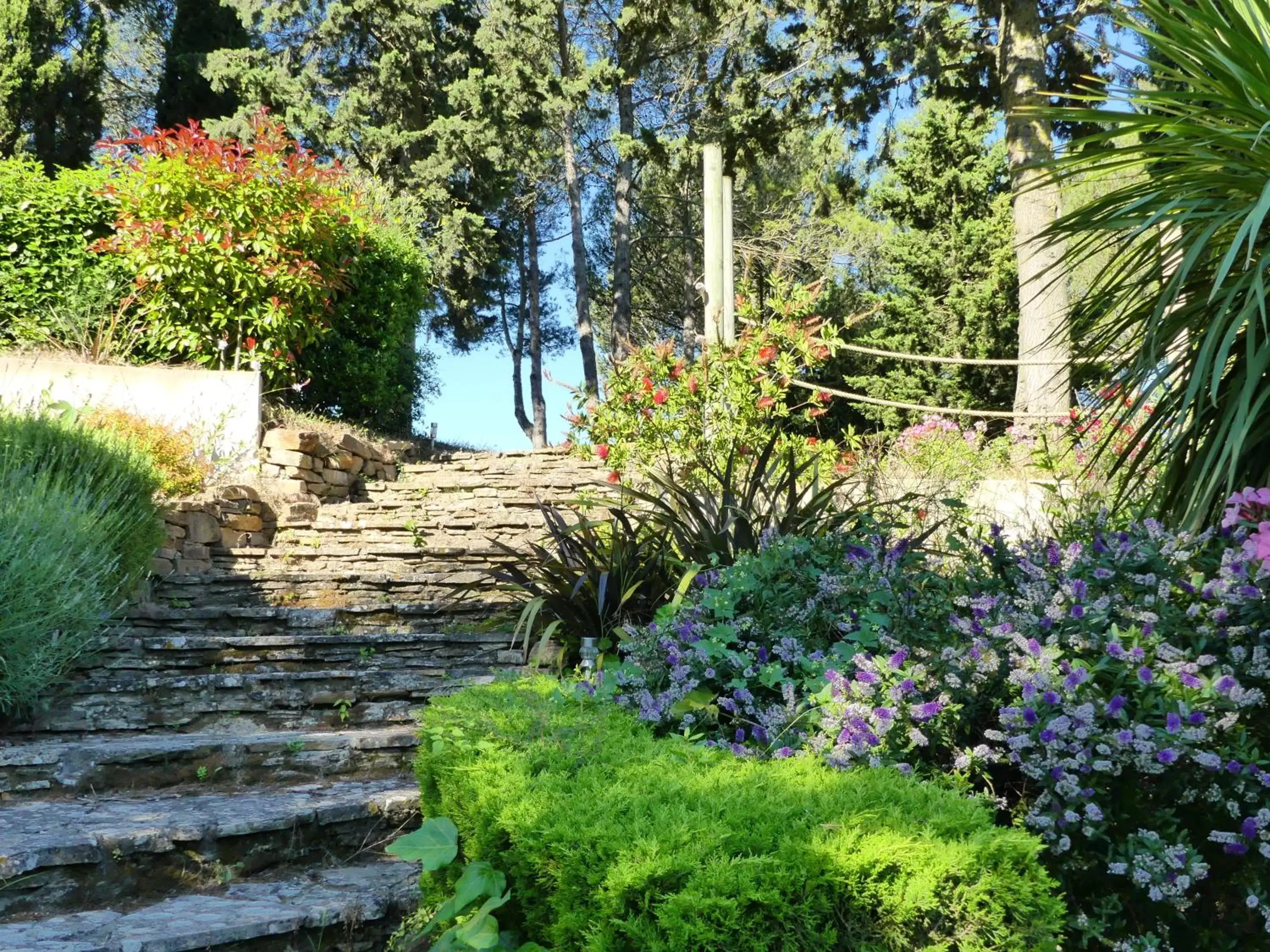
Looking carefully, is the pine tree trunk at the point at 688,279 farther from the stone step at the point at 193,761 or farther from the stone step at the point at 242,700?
the stone step at the point at 193,761

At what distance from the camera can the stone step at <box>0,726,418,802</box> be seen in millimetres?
3461

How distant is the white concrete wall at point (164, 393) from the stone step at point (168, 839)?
5092 mm

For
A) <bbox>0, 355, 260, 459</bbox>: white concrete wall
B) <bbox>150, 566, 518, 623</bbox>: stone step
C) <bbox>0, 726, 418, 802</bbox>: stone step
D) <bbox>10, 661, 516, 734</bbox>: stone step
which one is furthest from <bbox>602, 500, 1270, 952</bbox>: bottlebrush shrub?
<bbox>0, 355, 260, 459</bbox>: white concrete wall

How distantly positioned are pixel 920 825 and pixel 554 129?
1824 centimetres

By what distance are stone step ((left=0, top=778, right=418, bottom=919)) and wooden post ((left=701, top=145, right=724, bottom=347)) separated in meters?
3.98

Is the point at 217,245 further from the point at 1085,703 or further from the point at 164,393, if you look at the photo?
the point at 1085,703

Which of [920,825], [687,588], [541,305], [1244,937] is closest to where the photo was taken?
[920,825]

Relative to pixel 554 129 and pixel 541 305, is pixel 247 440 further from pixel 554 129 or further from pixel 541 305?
pixel 541 305

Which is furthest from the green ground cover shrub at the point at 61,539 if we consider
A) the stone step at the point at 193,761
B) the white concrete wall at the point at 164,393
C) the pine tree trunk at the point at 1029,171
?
the pine tree trunk at the point at 1029,171

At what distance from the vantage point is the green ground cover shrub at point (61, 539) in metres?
3.95

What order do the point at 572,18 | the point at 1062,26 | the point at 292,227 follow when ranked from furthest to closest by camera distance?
the point at 572,18 → the point at 292,227 → the point at 1062,26

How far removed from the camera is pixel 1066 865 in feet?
6.50

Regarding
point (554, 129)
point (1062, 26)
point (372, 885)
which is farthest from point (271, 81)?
point (372, 885)

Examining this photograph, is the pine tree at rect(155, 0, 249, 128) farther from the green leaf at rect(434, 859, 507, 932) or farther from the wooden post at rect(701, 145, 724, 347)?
the green leaf at rect(434, 859, 507, 932)
